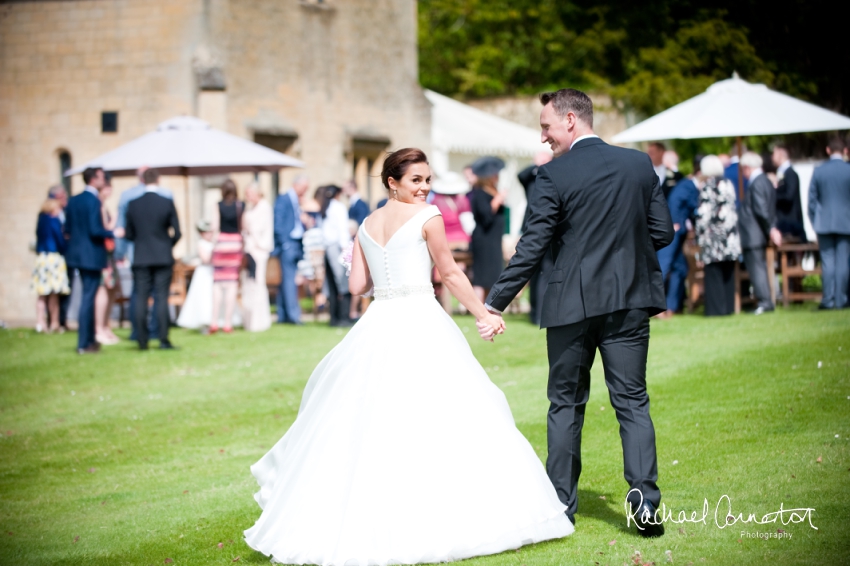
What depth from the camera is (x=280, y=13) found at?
23266mm

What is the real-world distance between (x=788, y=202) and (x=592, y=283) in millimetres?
11114

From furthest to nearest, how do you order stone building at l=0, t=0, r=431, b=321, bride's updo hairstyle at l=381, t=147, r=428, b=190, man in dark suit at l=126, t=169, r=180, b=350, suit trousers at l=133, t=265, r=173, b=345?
1. stone building at l=0, t=0, r=431, b=321
2. suit trousers at l=133, t=265, r=173, b=345
3. man in dark suit at l=126, t=169, r=180, b=350
4. bride's updo hairstyle at l=381, t=147, r=428, b=190

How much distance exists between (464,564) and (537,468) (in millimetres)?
633

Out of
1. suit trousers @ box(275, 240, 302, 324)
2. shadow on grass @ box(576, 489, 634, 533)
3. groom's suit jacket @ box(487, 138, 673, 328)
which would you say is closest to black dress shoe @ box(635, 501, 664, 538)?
shadow on grass @ box(576, 489, 634, 533)

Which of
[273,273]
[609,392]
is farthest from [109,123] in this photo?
[609,392]

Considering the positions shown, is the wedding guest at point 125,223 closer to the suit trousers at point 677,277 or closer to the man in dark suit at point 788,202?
the suit trousers at point 677,277

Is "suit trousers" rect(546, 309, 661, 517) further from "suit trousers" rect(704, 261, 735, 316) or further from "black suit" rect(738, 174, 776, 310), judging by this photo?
"black suit" rect(738, 174, 776, 310)

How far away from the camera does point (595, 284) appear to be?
16.9 feet

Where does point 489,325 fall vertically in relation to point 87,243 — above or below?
below

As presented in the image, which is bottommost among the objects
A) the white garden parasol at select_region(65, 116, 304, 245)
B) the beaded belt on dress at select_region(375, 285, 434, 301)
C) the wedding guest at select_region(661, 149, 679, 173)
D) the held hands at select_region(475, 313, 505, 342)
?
the held hands at select_region(475, 313, 505, 342)

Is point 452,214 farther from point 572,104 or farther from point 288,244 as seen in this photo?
point 572,104

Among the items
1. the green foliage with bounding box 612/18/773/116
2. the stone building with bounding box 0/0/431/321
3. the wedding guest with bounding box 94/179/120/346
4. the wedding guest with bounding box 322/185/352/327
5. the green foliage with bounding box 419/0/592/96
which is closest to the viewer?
the wedding guest with bounding box 94/179/120/346

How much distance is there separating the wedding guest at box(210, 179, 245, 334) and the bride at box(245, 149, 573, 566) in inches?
400

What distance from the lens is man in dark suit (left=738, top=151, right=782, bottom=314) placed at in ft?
45.8
